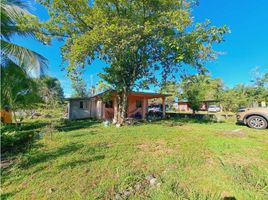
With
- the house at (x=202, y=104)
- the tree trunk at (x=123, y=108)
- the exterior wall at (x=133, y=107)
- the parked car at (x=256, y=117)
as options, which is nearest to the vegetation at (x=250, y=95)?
the house at (x=202, y=104)

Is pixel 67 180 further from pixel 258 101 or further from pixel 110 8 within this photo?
pixel 258 101

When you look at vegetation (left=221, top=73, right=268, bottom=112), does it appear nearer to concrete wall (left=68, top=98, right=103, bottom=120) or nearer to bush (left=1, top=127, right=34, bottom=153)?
concrete wall (left=68, top=98, right=103, bottom=120)

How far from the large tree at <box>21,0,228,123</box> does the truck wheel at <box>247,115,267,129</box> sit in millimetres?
4756

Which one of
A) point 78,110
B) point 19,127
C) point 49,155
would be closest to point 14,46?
point 19,127

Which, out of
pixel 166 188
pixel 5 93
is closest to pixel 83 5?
pixel 5 93

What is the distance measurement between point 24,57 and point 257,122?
12.4 metres

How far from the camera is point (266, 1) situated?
11.1 m

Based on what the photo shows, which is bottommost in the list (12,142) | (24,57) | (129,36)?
(12,142)

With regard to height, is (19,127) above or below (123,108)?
below

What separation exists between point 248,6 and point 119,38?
31.3 feet

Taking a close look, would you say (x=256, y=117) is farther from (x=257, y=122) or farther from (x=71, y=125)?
(x=71, y=125)

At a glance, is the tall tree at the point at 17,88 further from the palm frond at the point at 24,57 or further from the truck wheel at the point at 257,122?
the truck wheel at the point at 257,122

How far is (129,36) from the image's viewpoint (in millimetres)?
10172

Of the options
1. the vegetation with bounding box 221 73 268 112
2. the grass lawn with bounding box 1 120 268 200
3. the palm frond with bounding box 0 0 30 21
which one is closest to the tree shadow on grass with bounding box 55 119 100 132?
the grass lawn with bounding box 1 120 268 200
